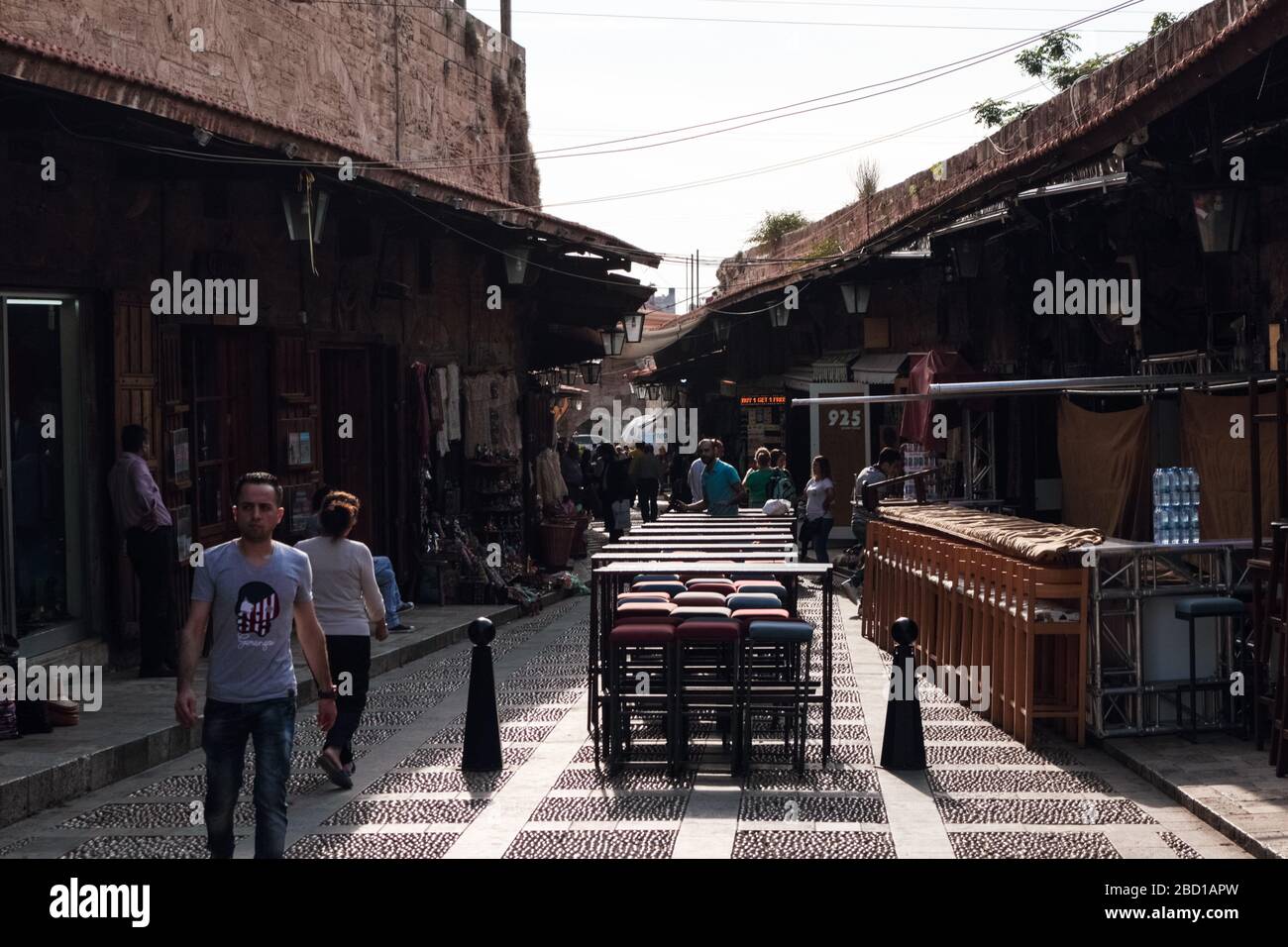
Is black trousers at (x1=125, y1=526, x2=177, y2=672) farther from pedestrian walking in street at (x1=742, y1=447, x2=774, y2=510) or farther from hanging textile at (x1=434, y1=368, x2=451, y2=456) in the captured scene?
pedestrian walking in street at (x1=742, y1=447, x2=774, y2=510)

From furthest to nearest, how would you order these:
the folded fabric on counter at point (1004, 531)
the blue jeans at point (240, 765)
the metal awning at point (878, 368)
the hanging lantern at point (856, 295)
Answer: the metal awning at point (878, 368), the hanging lantern at point (856, 295), the folded fabric on counter at point (1004, 531), the blue jeans at point (240, 765)

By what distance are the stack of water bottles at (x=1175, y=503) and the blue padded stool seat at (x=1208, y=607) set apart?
6.61 ft

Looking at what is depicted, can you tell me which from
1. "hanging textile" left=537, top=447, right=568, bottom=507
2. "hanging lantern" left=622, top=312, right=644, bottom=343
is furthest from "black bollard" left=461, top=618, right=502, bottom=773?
A: "hanging lantern" left=622, top=312, right=644, bottom=343

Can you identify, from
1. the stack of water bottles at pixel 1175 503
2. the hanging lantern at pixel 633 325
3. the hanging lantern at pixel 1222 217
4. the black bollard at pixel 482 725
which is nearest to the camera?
the black bollard at pixel 482 725

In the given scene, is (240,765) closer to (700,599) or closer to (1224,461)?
(700,599)

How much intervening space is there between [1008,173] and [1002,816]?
7361 millimetres

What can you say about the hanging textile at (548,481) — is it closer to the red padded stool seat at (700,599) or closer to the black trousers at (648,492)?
the black trousers at (648,492)

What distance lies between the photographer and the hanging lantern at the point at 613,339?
28500mm

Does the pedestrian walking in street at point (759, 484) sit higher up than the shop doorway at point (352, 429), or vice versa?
the shop doorway at point (352, 429)

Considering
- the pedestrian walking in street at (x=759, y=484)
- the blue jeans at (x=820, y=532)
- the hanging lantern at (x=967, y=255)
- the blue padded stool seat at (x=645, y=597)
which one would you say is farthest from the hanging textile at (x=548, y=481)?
the blue padded stool seat at (x=645, y=597)

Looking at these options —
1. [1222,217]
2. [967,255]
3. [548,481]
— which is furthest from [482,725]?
[548,481]

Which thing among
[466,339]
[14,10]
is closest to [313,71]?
[466,339]

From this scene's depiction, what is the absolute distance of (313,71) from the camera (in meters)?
22.1

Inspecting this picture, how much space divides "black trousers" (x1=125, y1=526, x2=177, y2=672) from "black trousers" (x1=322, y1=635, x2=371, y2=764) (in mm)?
3451
